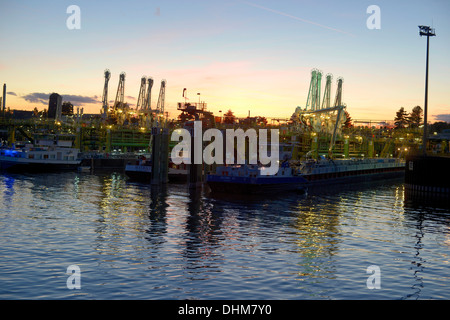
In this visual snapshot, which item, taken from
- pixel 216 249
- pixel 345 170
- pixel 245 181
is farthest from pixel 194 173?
pixel 345 170

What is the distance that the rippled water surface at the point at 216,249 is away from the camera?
21609 mm

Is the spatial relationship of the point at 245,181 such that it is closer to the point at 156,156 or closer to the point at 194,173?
the point at 194,173

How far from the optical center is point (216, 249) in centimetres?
2989

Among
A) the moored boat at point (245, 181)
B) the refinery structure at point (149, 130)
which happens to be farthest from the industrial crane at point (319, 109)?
the moored boat at point (245, 181)

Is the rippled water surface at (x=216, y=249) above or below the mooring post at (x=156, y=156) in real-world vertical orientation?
below

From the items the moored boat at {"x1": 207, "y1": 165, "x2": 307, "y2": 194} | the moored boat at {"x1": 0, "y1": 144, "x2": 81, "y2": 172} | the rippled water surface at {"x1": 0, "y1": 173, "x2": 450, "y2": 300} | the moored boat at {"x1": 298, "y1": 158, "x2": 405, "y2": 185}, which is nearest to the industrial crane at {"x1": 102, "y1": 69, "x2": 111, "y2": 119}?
the moored boat at {"x1": 0, "y1": 144, "x2": 81, "y2": 172}

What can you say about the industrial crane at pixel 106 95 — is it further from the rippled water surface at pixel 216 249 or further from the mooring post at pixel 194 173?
the rippled water surface at pixel 216 249

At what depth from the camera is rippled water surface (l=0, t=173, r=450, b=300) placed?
21.6 m

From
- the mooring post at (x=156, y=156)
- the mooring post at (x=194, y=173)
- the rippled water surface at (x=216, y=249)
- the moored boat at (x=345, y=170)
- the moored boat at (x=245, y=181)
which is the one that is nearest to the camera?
the rippled water surface at (x=216, y=249)

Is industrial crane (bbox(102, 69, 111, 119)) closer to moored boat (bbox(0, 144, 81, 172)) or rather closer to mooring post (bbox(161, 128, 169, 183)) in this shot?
moored boat (bbox(0, 144, 81, 172))

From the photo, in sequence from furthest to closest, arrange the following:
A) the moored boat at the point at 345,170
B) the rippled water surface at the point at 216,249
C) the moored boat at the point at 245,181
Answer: the moored boat at the point at 345,170
the moored boat at the point at 245,181
the rippled water surface at the point at 216,249

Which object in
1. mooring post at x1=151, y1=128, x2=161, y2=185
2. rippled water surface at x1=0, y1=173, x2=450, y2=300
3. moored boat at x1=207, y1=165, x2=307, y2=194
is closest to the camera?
rippled water surface at x1=0, y1=173, x2=450, y2=300
